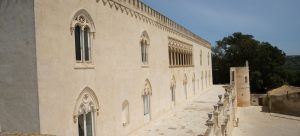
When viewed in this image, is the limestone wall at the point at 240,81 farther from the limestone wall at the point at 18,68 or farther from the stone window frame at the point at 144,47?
the limestone wall at the point at 18,68

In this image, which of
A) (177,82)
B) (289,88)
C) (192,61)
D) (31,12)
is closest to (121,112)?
(31,12)

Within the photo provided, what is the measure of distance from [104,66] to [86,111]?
2051mm

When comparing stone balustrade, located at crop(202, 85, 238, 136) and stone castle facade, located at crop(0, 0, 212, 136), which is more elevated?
stone castle facade, located at crop(0, 0, 212, 136)

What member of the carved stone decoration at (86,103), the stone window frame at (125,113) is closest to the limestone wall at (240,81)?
the stone window frame at (125,113)

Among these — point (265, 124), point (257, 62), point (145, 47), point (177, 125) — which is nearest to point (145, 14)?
point (145, 47)

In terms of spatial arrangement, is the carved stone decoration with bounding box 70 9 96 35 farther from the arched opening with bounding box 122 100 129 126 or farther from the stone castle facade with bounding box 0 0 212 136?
the arched opening with bounding box 122 100 129 126

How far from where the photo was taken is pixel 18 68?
8289 millimetres

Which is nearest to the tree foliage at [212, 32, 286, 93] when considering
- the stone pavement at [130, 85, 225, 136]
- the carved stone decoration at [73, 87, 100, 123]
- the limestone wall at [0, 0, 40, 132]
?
the stone pavement at [130, 85, 225, 136]

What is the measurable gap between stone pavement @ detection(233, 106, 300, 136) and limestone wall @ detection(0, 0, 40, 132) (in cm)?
1904

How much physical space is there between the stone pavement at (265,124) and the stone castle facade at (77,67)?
1168 cm

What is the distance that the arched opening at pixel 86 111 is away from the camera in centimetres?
988

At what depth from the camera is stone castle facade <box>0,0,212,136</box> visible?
816 centimetres

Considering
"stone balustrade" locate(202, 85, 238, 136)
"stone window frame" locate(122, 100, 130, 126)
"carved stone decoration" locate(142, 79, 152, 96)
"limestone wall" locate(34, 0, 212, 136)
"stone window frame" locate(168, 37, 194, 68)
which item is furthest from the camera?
"stone window frame" locate(168, 37, 194, 68)

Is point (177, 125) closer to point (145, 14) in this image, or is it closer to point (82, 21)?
point (145, 14)
